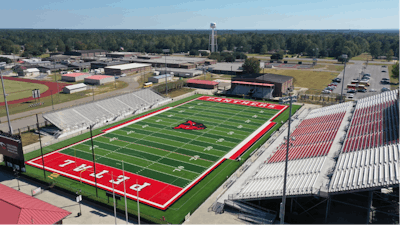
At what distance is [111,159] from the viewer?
112ft

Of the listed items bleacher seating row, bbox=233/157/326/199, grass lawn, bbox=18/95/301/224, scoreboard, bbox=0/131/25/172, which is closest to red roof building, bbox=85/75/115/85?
grass lawn, bbox=18/95/301/224

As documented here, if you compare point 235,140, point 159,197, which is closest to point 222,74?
point 235,140

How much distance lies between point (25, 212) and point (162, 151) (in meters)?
18.5

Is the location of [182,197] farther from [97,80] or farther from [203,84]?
[97,80]

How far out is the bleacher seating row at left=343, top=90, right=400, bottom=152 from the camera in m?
27.0

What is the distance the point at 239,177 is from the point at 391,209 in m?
13.1

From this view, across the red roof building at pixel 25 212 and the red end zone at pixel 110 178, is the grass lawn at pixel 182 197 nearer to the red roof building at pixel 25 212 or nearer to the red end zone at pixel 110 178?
the red end zone at pixel 110 178

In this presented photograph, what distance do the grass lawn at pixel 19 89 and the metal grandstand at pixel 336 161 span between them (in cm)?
6118

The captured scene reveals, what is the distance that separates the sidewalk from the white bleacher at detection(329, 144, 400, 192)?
16500 mm

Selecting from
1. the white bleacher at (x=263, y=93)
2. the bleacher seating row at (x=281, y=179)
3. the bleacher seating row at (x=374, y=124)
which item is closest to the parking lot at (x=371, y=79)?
the white bleacher at (x=263, y=93)

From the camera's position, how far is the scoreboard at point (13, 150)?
28848 mm

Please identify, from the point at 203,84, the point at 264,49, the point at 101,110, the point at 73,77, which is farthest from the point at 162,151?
the point at 264,49

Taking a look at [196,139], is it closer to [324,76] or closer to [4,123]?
[4,123]

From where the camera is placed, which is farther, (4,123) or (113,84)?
(113,84)
